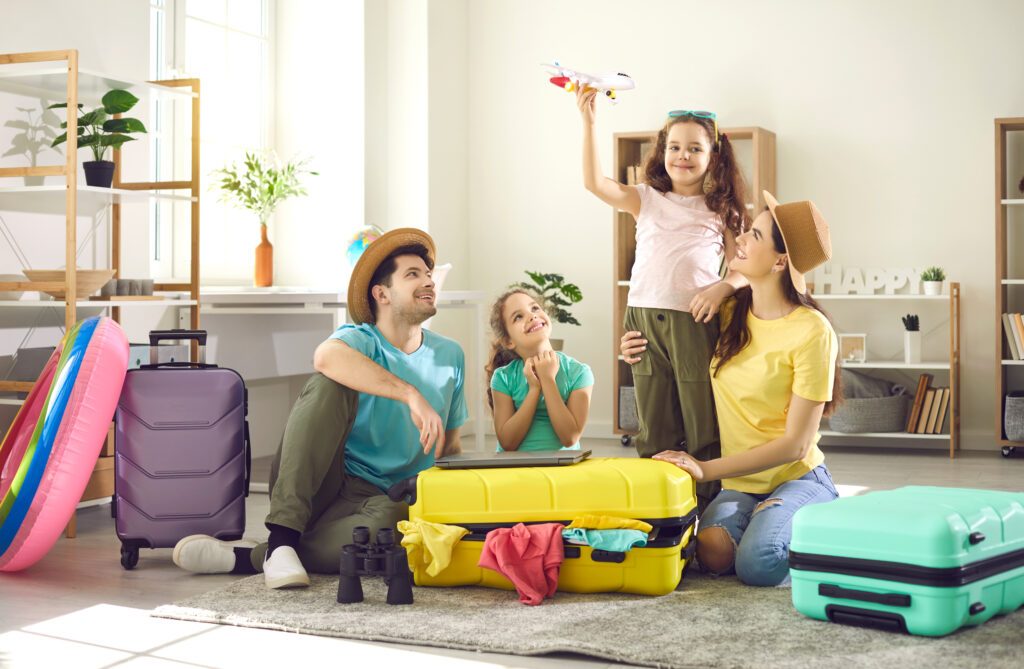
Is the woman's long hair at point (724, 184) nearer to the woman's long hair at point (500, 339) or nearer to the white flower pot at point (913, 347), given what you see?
the woman's long hair at point (500, 339)

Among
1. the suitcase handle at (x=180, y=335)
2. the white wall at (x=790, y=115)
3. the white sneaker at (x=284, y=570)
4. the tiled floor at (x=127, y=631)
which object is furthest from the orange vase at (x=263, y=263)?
the white sneaker at (x=284, y=570)

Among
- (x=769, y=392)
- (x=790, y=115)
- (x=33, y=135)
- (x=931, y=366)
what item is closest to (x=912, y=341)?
(x=931, y=366)

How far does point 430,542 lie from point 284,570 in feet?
1.17

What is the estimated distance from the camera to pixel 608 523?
2.62m

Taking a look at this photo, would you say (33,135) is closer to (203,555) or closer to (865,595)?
(203,555)

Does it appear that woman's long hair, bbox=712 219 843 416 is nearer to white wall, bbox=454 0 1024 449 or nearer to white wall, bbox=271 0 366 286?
white wall, bbox=454 0 1024 449

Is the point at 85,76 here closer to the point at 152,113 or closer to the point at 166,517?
the point at 152,113

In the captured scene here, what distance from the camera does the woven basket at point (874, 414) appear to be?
5355 mm

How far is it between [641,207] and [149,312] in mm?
2091

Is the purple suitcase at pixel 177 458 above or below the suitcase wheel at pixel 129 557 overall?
above

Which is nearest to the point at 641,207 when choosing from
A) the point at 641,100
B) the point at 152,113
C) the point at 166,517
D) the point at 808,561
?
the point at 808,561

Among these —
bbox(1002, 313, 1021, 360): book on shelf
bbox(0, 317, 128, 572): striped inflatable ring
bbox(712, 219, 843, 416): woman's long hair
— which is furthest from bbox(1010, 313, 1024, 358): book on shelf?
bbox(0, 317, 128, 572): striped inflatable ring

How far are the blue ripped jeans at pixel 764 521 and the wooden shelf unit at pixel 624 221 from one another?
2.71 meters

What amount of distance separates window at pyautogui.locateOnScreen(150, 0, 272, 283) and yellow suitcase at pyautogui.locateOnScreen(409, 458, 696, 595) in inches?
111
